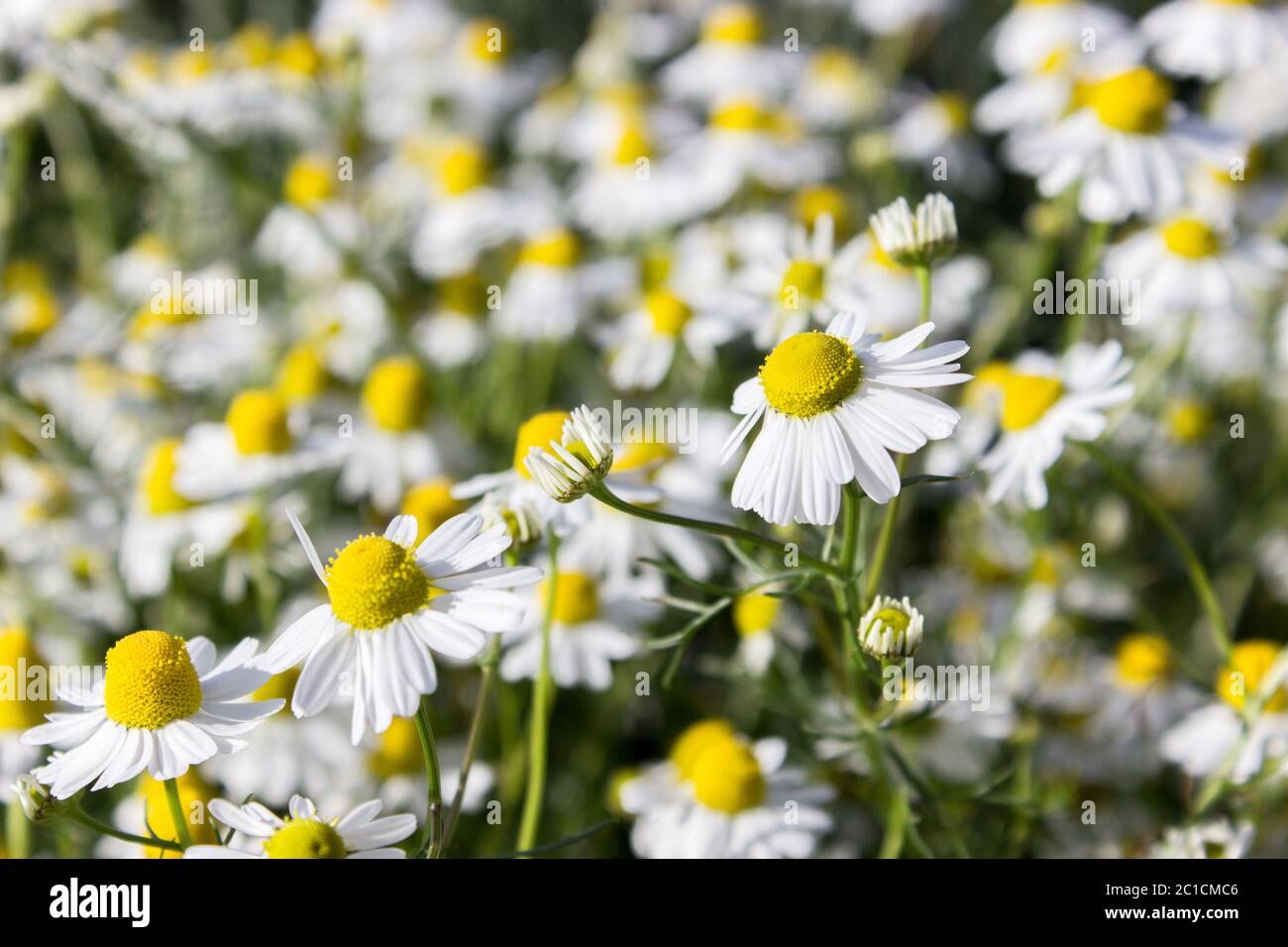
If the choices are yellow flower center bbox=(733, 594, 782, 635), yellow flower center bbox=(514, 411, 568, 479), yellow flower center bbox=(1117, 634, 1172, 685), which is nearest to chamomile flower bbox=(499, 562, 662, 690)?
yellow flower center bbox=(733, 594, 782, 635)

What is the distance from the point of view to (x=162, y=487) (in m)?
1.59

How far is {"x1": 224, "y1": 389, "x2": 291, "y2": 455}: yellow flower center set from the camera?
154cm

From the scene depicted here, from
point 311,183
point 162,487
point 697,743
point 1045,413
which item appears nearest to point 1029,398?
point 1045,413

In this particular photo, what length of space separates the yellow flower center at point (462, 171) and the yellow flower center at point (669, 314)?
68cm

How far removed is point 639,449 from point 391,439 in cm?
47

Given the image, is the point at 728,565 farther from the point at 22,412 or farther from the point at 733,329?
the point at 22,412

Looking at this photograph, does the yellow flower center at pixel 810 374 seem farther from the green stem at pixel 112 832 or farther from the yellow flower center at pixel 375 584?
the green stem at pixel 112 832

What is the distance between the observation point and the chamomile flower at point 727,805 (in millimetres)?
1183

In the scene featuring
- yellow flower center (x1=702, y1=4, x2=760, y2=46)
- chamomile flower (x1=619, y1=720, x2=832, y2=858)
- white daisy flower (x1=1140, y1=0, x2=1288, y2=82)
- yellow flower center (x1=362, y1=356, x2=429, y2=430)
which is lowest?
chamomile flower (x1=619, y1=720, x2=832, y2=858)

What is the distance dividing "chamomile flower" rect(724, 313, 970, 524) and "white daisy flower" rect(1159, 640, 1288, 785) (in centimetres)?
51

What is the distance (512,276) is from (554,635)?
852 millimetres

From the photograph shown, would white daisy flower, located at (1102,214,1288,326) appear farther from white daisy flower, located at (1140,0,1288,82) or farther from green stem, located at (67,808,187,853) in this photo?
green stem, located at (67,808,187,853)
